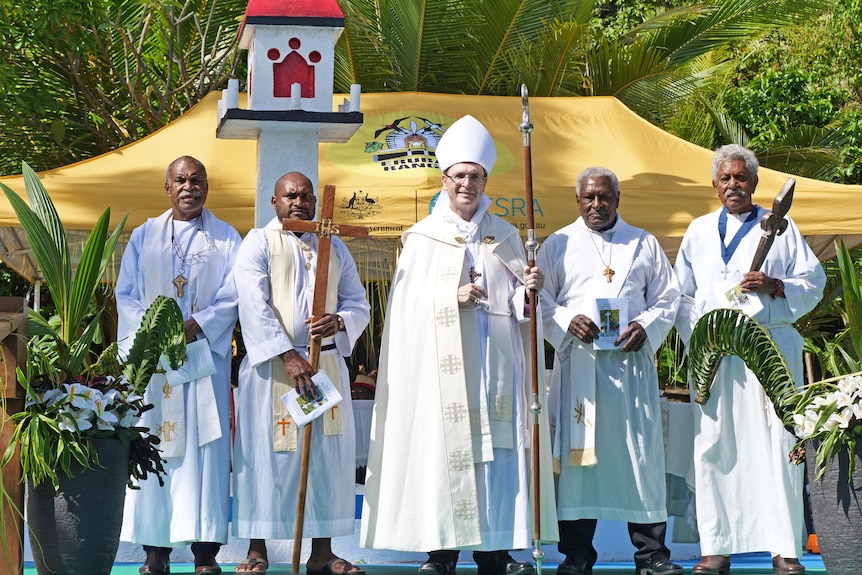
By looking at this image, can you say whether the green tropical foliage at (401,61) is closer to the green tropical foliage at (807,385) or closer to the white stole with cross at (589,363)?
the white stole with cross at (589,363)

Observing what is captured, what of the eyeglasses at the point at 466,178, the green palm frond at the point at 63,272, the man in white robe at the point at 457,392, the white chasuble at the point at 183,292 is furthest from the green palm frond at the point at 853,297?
the white chasuble at the point at 183,292

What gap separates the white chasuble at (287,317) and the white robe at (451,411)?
289 mm

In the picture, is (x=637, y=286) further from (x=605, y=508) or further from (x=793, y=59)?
(x=793, y=59)

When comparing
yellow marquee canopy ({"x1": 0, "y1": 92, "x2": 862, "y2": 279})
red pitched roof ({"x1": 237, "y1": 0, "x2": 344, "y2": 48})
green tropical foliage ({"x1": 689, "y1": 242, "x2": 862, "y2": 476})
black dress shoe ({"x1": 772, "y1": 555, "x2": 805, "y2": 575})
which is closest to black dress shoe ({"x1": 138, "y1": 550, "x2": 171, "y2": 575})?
yellow marquee canopy ({"x1": 0, "y1": 92, "x2": 862, "y2": 279})

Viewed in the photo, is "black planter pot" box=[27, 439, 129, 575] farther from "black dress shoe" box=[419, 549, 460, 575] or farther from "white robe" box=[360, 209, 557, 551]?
"black dress shoe" box=[419, 549, 460, 575]

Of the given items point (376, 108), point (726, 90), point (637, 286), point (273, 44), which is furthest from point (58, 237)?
A: point (726, 90)

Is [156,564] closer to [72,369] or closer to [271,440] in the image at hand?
[271,440]

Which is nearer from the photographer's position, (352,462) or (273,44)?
(352,462)

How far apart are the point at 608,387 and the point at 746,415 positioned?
0.87 m

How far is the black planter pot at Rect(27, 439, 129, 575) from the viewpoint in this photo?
6.42 metres

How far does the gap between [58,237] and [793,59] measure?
50.7 ft

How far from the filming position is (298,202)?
8.11m

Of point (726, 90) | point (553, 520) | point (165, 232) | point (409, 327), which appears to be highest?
point (726, 90)

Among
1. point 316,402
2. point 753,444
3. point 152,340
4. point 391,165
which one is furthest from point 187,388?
point 753,444
